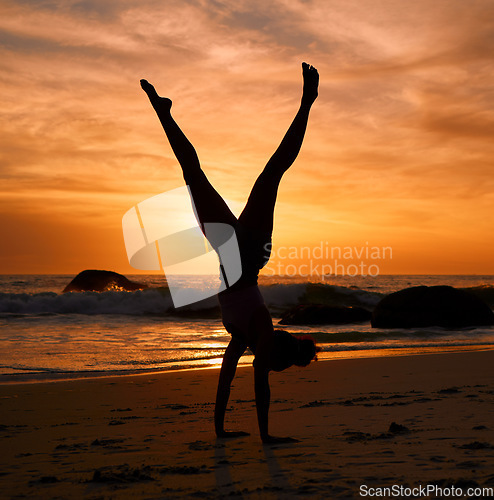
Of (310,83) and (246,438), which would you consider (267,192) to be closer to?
(310,83)

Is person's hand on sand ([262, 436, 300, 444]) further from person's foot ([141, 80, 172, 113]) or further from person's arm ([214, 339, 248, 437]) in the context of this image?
person's foot ([141, 80, 172, 113])

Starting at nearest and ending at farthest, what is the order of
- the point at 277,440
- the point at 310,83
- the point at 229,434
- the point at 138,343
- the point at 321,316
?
the point at 277,440
the point at 229,434
the point at 310,83
the point at 138,343
the point at 321,316

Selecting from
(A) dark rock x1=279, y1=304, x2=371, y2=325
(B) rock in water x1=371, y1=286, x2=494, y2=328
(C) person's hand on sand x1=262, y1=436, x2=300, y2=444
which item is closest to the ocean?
(B) rock in water x1=371, y1=286, x2=494, y2=328

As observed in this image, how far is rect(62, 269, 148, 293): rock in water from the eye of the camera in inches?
1722

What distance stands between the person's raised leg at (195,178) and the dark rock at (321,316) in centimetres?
1627

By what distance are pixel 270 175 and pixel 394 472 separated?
2301 mm

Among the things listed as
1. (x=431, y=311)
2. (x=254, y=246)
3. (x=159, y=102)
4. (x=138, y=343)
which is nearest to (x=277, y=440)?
(x=254, y=246)

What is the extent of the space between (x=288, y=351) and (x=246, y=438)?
792 millimetres

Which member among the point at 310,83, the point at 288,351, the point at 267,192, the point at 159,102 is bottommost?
the point at 288,351

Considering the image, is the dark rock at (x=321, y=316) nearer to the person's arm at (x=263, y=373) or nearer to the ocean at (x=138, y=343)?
the ocean at (x=138, y=343)

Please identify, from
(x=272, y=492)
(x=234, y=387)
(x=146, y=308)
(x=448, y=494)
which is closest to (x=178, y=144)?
(x=272, y=492)

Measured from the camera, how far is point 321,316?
20.6 metres

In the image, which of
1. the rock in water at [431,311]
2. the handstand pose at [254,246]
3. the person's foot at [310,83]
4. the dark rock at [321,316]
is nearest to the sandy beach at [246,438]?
the handstand pose at [254,246]

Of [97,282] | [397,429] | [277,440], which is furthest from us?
[97,282]
